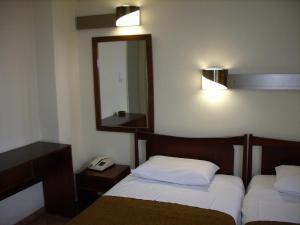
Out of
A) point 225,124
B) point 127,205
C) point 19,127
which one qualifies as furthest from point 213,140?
point 19,127

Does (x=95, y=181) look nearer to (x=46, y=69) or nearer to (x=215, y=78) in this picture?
(x=46, y=69)

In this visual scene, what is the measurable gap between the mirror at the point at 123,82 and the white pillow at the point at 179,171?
500 millimetres

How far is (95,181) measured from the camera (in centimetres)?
299

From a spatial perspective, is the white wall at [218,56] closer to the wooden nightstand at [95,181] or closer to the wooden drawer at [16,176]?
the wooden nightstand at [95,181]

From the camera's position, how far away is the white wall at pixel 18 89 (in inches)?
110

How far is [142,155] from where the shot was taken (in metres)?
3.18

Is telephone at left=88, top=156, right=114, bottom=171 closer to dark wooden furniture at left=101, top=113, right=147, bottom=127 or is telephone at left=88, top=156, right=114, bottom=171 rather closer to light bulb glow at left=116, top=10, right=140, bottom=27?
dark wooden furniture at left=101, top=113, right=147, bottom=127

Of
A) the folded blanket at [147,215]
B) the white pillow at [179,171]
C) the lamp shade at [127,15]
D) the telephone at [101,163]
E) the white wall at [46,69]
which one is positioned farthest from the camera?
the telephone at [101,163]

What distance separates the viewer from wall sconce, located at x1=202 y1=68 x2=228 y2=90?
2645 mm

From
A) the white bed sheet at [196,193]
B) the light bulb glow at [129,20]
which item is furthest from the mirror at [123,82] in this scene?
the white bed sheet at [196,193]

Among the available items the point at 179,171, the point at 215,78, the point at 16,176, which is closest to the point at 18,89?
the point at 16,176

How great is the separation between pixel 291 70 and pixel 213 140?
2.86 ft

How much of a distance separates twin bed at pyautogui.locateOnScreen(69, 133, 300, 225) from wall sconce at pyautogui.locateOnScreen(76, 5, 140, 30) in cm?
110

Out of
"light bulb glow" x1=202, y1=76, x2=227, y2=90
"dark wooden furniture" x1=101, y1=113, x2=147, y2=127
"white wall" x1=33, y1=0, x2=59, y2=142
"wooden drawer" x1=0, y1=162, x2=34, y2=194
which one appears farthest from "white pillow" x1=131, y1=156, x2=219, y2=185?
"white wall" x1=33, y1=0, x2=59, y2=142
